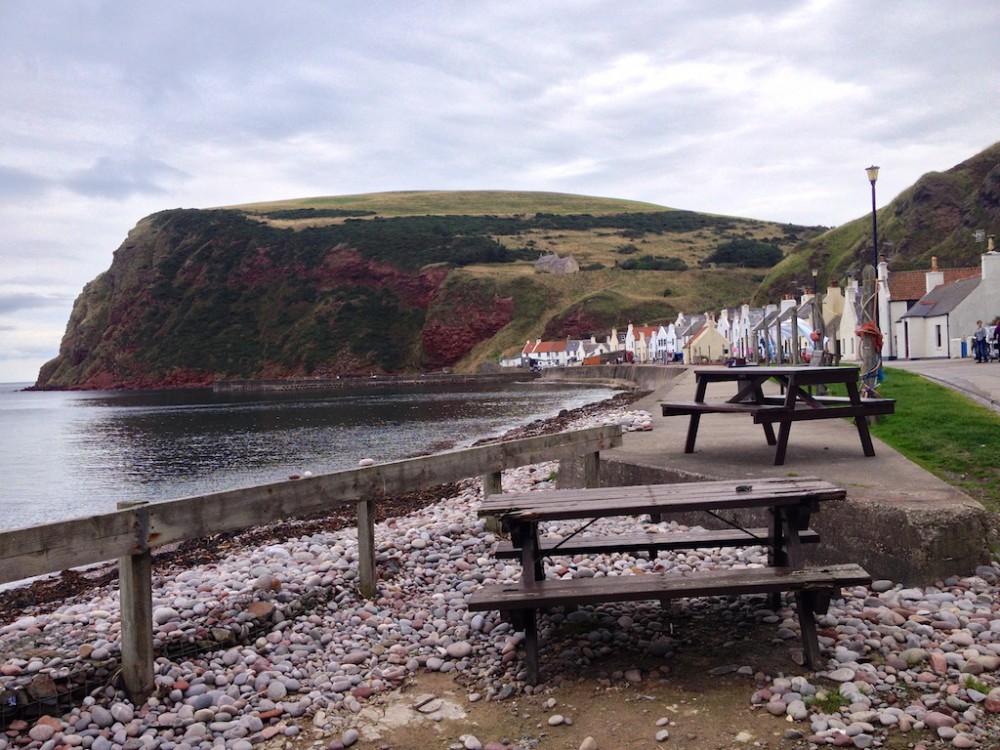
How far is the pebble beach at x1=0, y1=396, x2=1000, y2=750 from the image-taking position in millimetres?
4480

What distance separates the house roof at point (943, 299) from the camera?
47.5 meters

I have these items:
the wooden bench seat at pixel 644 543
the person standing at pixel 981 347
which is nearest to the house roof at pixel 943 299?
the person standing at pixel 981 347

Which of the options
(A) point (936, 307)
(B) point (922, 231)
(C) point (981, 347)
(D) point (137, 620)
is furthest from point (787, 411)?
(B) point (922, 231)

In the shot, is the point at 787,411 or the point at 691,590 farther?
the point at 787,411

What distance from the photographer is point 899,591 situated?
599 centimetres

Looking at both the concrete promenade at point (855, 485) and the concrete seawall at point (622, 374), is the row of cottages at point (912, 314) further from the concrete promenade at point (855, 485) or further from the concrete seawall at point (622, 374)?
the concrete promenade at point (855, 485)

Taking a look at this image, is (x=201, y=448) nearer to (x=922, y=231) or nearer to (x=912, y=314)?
(x=912, y=314)

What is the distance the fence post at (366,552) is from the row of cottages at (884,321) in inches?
983

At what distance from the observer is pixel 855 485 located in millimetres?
7508

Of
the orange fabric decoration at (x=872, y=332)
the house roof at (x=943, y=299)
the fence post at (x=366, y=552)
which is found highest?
the house roof at (x=943, y=299)

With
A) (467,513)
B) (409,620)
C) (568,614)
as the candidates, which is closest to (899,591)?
(568,614)

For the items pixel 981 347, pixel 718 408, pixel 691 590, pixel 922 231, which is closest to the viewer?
pixel 691 590

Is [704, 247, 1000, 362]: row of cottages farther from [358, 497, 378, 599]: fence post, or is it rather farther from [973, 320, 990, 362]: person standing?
[358, 497, 378, 599]: fence post

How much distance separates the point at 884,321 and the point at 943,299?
4814 millimetres
